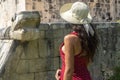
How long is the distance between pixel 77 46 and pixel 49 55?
1.86 metres

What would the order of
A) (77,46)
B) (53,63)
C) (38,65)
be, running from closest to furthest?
(77,46)
(38,65)
(53,63)

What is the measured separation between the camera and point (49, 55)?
5266 mm

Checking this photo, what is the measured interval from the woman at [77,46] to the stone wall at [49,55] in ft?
4.68

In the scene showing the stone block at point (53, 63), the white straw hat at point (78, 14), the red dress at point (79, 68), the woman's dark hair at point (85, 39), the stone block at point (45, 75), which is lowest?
the stone block at point (45, 75)

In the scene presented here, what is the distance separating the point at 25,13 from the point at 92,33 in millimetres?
1386

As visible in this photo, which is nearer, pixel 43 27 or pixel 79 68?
pixel 79 68

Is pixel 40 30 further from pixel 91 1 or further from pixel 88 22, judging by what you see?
pixel 91 1

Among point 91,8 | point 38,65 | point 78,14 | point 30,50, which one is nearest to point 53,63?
point 38,65

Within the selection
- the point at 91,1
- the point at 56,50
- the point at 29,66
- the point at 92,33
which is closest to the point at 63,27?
the point at 56,50

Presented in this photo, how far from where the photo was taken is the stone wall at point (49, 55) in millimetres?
5012

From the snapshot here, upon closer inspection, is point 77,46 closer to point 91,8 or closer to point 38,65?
point 38,65

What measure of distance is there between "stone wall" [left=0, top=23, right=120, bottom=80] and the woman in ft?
4.68

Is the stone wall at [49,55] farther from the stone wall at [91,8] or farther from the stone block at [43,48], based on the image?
the stone wall at [91,8]

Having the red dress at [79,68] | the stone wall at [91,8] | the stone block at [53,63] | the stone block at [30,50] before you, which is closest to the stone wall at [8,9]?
the stone wall at [91,8]
